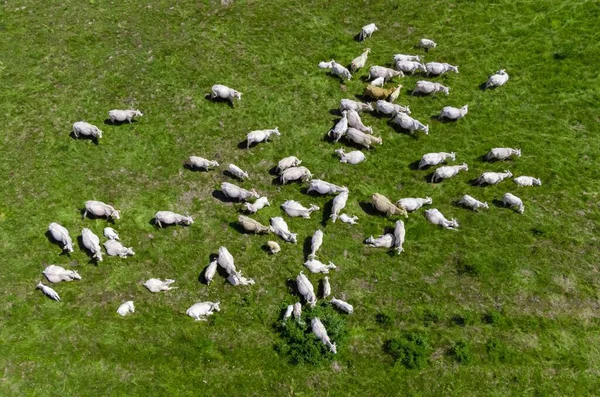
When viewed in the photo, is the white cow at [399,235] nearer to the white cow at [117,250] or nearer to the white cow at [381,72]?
the white cow at [381,72]

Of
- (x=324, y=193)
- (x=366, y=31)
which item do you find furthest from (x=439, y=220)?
(x=366, y=31)

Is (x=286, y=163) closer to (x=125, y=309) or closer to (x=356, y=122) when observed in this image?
(x=356, y=122)

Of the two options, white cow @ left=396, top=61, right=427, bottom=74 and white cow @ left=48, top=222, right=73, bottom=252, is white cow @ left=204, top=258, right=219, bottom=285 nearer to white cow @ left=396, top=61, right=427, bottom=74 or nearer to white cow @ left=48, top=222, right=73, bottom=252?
white cow @ left=48, top=222, right=73, bottom=252

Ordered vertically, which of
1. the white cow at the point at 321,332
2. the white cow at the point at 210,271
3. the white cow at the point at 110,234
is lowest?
the white cow at the point at 321,332

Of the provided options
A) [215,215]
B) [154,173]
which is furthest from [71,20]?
[215,215]

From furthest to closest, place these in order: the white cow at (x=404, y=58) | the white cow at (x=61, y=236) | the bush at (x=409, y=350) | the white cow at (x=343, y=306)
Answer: the white cow at (x=404, y=58) < the white cow at (x=61, y=236) < the white cow at (x=343, y=306) < the bush at (x=409, y=350)

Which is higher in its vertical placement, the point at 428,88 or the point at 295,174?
the point at 428,88

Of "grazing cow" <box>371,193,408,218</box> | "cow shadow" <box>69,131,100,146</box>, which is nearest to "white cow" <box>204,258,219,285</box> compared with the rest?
"grazing cow" <box>371,193,408,218</box>

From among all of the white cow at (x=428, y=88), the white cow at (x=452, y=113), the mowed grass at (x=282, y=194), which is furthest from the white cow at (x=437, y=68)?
the white cow at (x=452, y=113)
